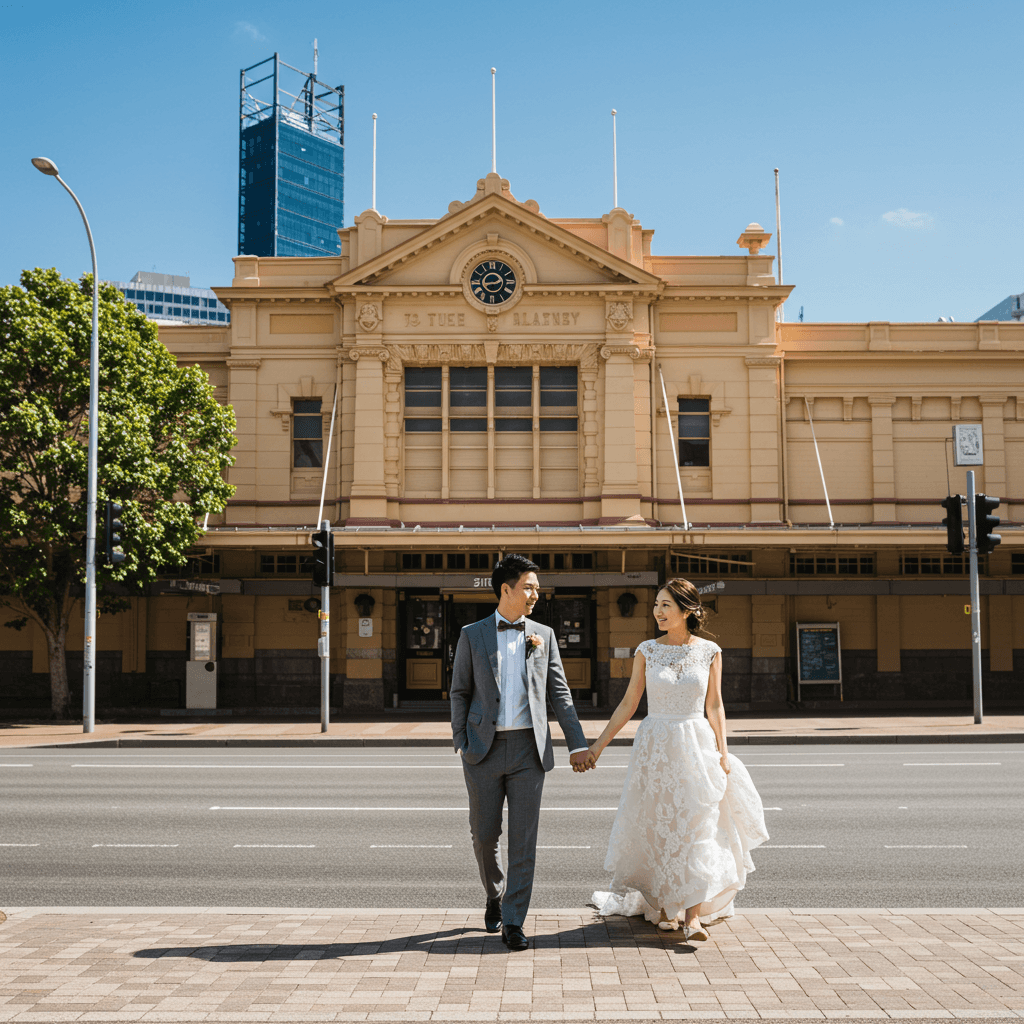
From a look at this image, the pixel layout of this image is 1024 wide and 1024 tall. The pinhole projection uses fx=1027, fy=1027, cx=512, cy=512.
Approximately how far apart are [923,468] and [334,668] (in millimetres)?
15307

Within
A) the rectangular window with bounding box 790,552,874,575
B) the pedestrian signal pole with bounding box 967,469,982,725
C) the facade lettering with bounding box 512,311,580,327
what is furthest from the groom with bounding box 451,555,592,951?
the rectangular window with bounding box 790,552,874,575

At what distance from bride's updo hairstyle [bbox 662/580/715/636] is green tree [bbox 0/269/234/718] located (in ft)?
53.5

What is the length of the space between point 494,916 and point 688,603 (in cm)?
204

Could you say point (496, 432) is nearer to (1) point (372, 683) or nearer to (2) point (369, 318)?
(2) point (369, 318)

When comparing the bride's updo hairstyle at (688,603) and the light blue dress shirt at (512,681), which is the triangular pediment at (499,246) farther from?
the light blue dress shirt at (512,681)

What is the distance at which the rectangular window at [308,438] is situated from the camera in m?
25.3

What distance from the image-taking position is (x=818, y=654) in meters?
24.4

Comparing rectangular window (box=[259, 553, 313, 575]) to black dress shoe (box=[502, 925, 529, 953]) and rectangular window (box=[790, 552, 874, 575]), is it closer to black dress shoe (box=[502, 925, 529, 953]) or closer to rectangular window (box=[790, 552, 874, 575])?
rectangular window (box=[790, 552, 874, 575])

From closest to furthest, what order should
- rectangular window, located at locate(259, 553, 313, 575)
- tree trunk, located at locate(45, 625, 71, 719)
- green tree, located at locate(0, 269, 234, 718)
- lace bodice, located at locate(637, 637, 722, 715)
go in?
lace bodice, located at locate(637, 637, 722, 715)
green tree, located at locate(0, 269, 234, 718)
tree trunk, located at locate(45, 625, 71, 719)
rectangular window, located at locate(259, 553, 313, 575)

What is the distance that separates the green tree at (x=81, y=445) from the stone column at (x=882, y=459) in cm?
1548

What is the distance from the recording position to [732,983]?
4.72m

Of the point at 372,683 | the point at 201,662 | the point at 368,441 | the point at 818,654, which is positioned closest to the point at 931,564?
the point at 818,654

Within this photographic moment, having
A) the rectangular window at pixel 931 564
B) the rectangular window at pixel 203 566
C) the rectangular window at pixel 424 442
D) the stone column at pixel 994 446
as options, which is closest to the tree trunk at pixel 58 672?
the rectangular window at pixel 203 566

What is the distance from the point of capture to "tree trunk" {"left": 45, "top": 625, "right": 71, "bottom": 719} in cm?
2150
